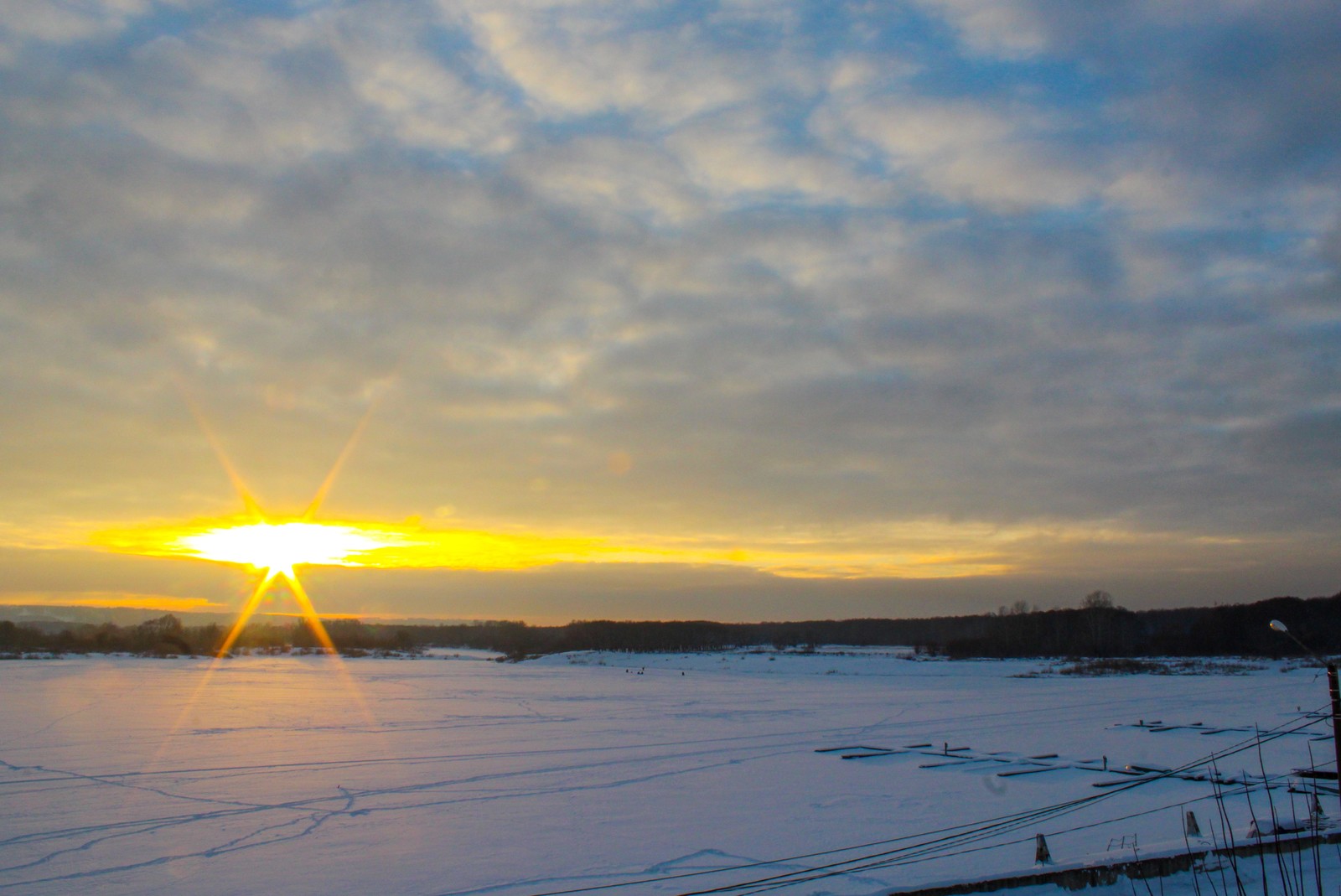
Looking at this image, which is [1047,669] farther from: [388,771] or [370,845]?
[370,845]

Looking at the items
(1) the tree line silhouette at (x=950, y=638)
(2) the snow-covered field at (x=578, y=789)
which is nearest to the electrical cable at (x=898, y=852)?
(2) the snow-covered field at (x=578, y=789)

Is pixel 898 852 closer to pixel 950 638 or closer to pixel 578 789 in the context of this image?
pixel 578 789

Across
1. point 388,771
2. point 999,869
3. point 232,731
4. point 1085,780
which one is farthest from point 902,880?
point 232,731

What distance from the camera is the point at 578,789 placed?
1616 centimetres

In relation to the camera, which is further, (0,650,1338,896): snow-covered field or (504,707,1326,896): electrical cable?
(0,650,1338,896): snow-covered field

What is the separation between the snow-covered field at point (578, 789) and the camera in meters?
10.7

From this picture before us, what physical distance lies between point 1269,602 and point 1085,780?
12442 cm

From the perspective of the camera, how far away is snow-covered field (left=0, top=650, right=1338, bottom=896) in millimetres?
10656

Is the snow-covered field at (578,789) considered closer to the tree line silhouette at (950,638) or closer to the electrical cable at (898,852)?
the electrical cable at (898,852)

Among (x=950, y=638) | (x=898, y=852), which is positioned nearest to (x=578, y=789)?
(x=898, y=852)

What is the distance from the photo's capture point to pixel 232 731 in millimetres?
23469

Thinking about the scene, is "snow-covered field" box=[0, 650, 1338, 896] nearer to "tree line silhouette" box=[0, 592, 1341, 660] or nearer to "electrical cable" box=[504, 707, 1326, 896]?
"electrical cable" box=[504, 707, 1326, 896]

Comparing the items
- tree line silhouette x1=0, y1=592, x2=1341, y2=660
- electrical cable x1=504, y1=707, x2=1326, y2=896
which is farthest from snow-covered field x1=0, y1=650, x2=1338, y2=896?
tree line silhouette x1=0, y1=592, x2=1341, y2=660

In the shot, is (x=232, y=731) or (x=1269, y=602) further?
(x=1269, y=602)
